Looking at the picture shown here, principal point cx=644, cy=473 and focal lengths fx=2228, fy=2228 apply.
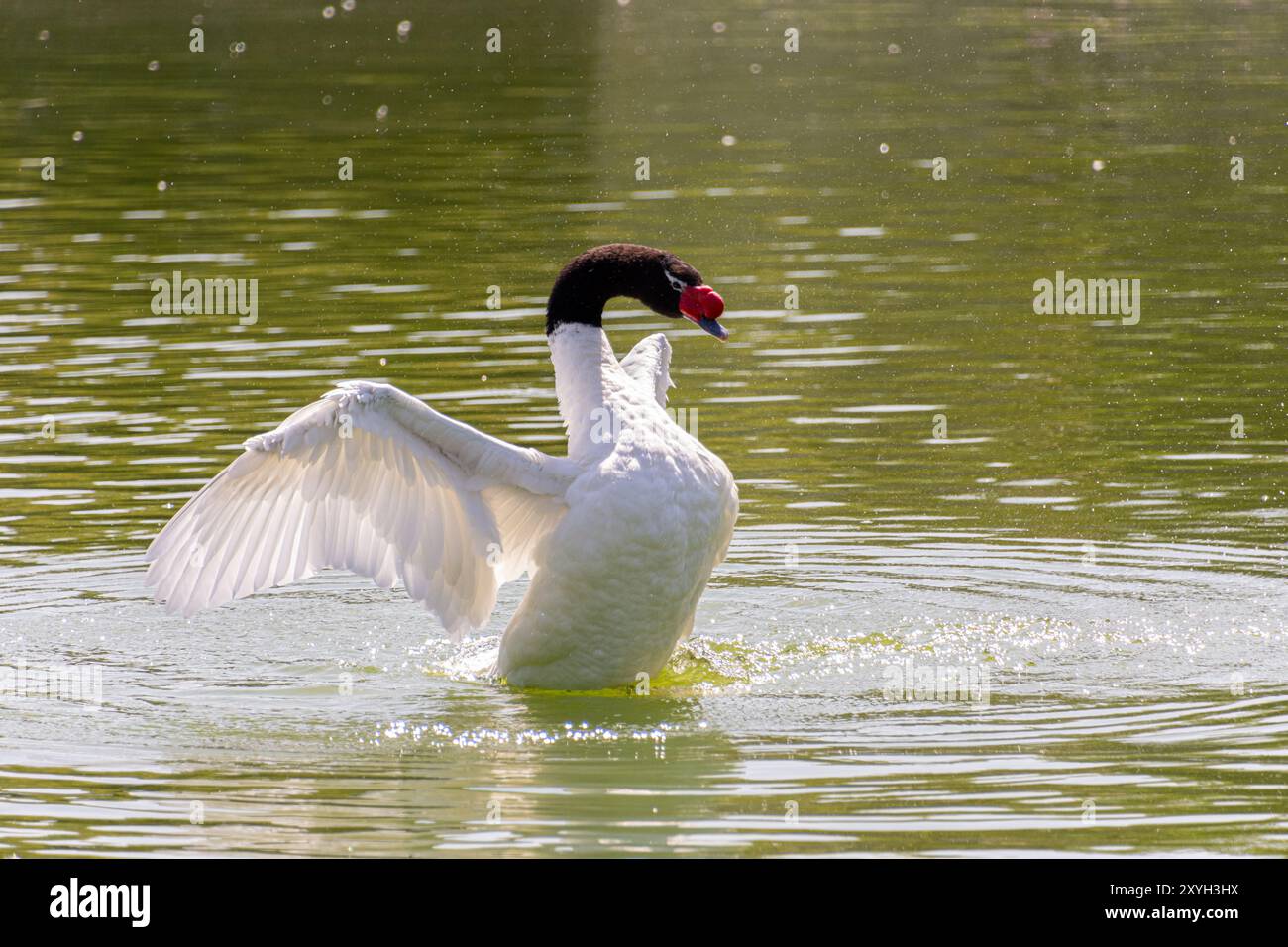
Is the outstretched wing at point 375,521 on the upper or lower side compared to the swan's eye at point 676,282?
lower

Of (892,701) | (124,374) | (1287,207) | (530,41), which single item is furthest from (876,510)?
(530,41)

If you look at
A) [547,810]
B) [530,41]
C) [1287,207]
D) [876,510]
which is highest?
[530,41]

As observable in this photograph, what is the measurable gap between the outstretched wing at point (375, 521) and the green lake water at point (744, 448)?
0.56m

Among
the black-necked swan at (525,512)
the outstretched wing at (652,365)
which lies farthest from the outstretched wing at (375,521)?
the outstretched wing at (652,365)

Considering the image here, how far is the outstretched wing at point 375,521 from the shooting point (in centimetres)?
938

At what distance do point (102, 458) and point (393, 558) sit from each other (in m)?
5.05

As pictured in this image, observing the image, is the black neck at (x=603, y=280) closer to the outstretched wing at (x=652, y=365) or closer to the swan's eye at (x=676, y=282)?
the swan's eye at (x=676, y=282)

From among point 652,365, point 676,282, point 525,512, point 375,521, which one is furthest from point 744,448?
point 375,521

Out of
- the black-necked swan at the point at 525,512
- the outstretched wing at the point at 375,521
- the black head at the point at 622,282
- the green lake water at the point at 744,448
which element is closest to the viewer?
the green lake water at the point at 744,448

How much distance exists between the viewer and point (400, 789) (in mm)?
8609

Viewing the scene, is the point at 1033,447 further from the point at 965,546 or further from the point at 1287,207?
the point at 1287,207

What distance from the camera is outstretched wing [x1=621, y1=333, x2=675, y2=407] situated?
10.7 metres

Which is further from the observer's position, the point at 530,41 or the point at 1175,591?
the point at 530,41

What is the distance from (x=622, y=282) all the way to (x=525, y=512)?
3.74 ft
